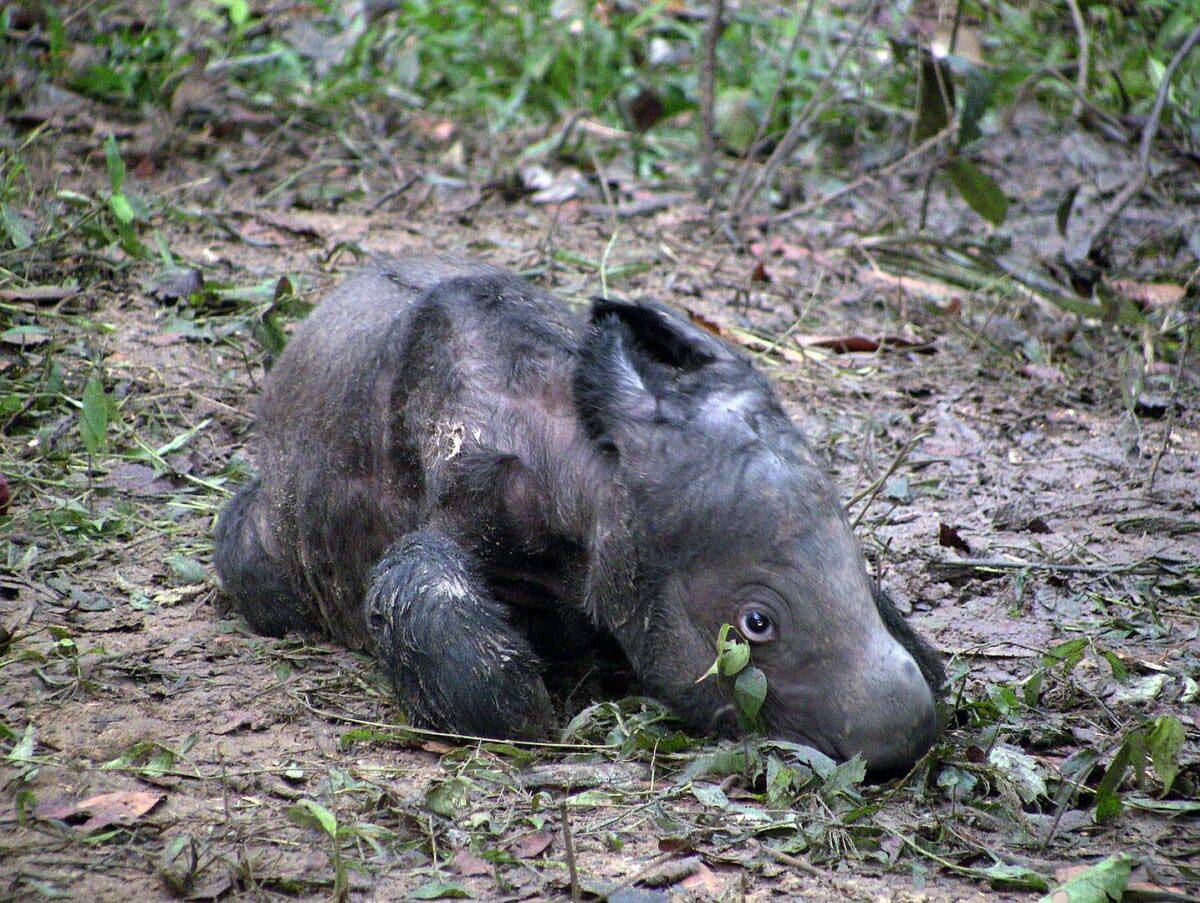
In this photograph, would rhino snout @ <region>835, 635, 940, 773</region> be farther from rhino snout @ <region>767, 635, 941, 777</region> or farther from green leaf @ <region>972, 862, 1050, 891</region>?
green leaf @ <region>972, 862, 1050, 891</region>

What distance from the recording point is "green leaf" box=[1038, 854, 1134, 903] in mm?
2822

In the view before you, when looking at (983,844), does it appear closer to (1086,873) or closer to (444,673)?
(1086,873)

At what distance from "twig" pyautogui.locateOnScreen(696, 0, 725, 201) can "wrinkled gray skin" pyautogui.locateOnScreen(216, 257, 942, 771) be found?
14.3ft

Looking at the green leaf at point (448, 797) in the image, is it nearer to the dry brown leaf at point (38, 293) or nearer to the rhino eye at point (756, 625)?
the rhino eye at point (756, 625)

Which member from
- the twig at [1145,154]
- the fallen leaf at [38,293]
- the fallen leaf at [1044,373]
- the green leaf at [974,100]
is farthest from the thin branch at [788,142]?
the fallen leaf at [38,293]

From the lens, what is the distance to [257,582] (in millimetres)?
4590

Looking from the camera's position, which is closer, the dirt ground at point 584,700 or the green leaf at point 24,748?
the dirt ground at point 584,700

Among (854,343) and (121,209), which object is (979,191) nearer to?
(854,343)

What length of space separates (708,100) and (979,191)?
190 centimetres

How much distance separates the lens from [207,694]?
3953mm

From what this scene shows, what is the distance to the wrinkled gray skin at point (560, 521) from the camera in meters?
3.52

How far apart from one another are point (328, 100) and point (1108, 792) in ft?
25.8

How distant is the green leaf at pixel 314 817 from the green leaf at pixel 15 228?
14.4 feet

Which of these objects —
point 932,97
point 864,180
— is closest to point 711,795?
point 864,180
